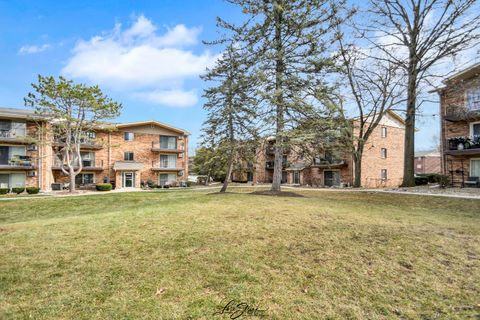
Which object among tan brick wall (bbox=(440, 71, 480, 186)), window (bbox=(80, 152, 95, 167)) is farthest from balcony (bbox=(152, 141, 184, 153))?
tan brick wall (bbox=(440, 71, 480, 186))

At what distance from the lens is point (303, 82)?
45.0 ft

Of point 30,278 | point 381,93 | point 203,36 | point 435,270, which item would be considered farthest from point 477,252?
point 381,93

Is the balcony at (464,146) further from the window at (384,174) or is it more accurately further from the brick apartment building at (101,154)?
the brick apartment building at (101,154)

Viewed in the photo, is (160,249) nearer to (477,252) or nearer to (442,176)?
(477,252)

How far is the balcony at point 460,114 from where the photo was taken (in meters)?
18.3

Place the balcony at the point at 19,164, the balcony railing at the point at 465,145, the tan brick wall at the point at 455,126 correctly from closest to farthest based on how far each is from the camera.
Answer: the balcony railing at the point at 465,145 < the tan brick wall at the point at 455,126 < the balcony at the point at 19,164

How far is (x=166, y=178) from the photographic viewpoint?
34656 mm

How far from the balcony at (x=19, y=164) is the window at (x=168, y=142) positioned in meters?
13.8

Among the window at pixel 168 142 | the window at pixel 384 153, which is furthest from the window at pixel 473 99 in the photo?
the window at pixel 168 142

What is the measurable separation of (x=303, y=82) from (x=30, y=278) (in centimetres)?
1319

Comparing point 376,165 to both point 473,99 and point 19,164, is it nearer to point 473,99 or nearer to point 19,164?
point 473,99

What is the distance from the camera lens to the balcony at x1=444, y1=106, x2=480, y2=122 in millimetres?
18344

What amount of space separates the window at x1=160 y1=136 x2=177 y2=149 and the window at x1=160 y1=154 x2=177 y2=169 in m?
1.20

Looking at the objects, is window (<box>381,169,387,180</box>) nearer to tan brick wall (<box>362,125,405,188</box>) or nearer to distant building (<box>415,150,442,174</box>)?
tan brick wall (<box>362,125,405,188</box>)
